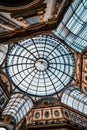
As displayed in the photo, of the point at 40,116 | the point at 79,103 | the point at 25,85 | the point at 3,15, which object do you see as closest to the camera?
the point at 3,15

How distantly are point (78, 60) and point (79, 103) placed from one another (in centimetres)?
1444

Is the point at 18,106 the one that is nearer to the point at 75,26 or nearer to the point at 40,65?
the point at 40,65

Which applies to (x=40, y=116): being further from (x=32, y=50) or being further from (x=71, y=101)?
(x=32, y=50)

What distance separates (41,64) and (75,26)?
52.3 ft

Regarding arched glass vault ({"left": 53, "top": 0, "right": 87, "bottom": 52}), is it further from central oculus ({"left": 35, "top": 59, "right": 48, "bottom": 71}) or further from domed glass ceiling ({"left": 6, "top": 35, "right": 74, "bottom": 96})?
central oculus ({"left": 35, "top": 59, "right": 48, "bottom": 71})

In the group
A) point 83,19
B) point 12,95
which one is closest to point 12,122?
point 12,95

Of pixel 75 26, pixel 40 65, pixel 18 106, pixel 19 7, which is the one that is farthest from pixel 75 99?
pixel 19 7

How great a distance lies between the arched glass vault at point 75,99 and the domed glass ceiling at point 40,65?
198cm

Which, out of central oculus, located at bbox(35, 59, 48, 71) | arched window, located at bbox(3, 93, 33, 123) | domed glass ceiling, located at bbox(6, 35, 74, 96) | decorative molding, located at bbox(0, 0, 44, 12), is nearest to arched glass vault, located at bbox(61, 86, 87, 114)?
domed glass ceiling, located at bbox(6, 35, 74, 96)

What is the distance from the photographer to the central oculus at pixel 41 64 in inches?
1667

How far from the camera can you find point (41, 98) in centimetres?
4428

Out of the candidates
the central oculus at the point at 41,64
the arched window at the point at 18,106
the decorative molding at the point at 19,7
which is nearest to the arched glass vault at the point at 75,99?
the central oculus at the point at 41,64

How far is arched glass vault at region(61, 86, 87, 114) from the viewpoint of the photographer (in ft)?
143

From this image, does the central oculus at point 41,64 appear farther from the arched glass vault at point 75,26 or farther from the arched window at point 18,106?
the arched glass vault at point 75,26
